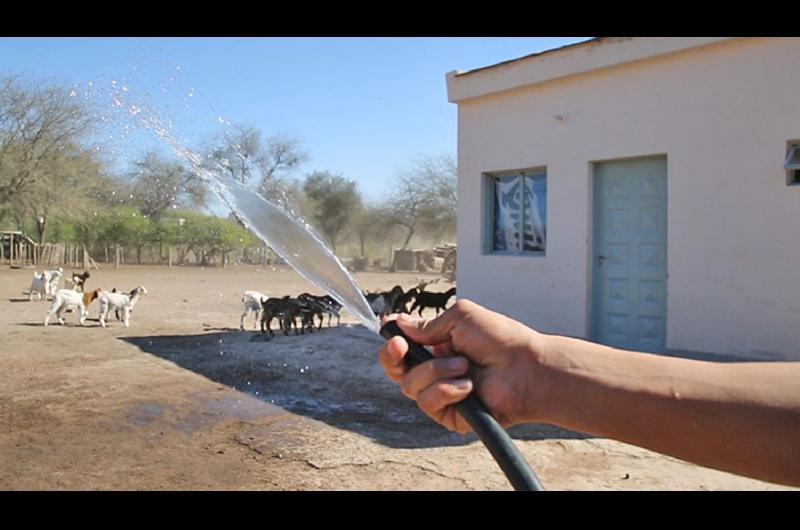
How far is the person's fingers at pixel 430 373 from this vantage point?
1.45m

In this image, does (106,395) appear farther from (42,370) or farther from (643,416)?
(643,416)

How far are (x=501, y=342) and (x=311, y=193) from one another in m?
49.9

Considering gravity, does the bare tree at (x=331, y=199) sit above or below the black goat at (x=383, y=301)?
above

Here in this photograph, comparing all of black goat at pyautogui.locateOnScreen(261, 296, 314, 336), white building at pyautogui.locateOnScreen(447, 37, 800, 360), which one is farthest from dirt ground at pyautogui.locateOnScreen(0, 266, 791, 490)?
white building at pyautogui.locateOnScreen(447, 37, 800, 360)

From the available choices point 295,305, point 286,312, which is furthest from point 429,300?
point 286,312

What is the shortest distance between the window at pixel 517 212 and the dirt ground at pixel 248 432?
105 inches

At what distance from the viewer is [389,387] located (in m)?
8.10

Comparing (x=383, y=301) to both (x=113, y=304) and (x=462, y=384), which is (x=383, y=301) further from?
(x=462, y=384)

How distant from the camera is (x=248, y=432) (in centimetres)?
612

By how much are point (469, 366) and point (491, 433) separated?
0.73ft

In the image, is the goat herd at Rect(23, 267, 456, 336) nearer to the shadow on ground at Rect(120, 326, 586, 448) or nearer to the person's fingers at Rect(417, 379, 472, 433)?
the shadow on ground at Rect(120, 326, 586, 448)

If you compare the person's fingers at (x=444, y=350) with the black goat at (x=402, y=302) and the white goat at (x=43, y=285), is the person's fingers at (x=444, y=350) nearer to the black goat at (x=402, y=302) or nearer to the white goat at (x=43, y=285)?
the black goat at (x=402, y=302)

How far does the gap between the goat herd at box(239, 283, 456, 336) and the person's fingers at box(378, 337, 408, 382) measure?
992 cm

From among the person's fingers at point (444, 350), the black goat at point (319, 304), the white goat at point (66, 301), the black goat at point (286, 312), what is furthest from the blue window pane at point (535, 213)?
the white goat at point (66, 301)
